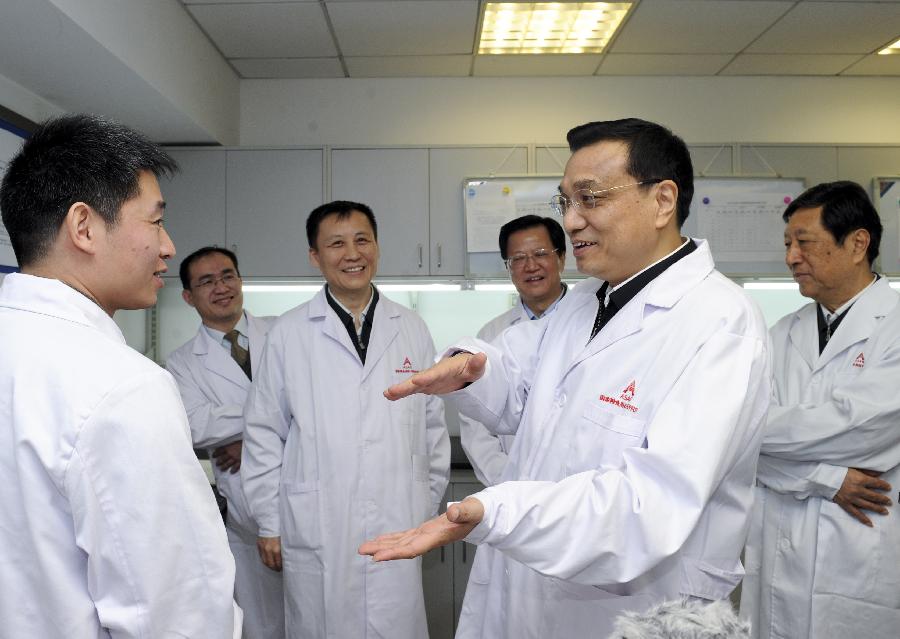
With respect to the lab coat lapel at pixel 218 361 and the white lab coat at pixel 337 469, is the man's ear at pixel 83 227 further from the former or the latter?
the lab coat lapel at pixel 218 361

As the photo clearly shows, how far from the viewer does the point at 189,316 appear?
3.80 meters

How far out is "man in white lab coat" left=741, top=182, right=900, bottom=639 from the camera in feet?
6.21

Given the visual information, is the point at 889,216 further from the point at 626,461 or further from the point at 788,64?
the point at 626,461

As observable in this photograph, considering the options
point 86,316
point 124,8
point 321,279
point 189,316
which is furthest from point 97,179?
point 189,316

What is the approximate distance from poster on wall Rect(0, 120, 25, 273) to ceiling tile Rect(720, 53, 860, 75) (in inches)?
125

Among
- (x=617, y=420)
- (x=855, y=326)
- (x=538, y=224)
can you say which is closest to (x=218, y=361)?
(x=538, y=224)

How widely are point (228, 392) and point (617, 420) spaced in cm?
181

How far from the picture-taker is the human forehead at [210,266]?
2758 mm

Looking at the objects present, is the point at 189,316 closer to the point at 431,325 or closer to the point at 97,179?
the point at 431,325

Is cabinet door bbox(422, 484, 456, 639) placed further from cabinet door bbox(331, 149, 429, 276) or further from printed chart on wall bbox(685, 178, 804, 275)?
printed chart on wall bbox(685, 178, 804, 275)

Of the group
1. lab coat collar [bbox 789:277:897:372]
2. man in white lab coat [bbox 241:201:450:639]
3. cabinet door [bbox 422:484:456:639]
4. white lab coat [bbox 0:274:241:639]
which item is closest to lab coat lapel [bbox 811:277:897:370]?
lab coat collar [bbox 789:277:897:372]

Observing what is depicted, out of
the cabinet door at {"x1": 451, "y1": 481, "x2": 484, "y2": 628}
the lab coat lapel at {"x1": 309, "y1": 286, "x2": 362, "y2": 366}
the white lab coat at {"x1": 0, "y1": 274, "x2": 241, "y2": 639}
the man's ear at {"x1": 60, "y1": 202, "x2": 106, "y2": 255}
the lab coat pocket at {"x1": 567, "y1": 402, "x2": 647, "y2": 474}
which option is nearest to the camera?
the white lab coat at {"x1": 0, "y1": 274, "x2": 241, "y2": 639}

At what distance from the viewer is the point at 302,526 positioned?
2.20 metres

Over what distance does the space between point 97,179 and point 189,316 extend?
112 inches
